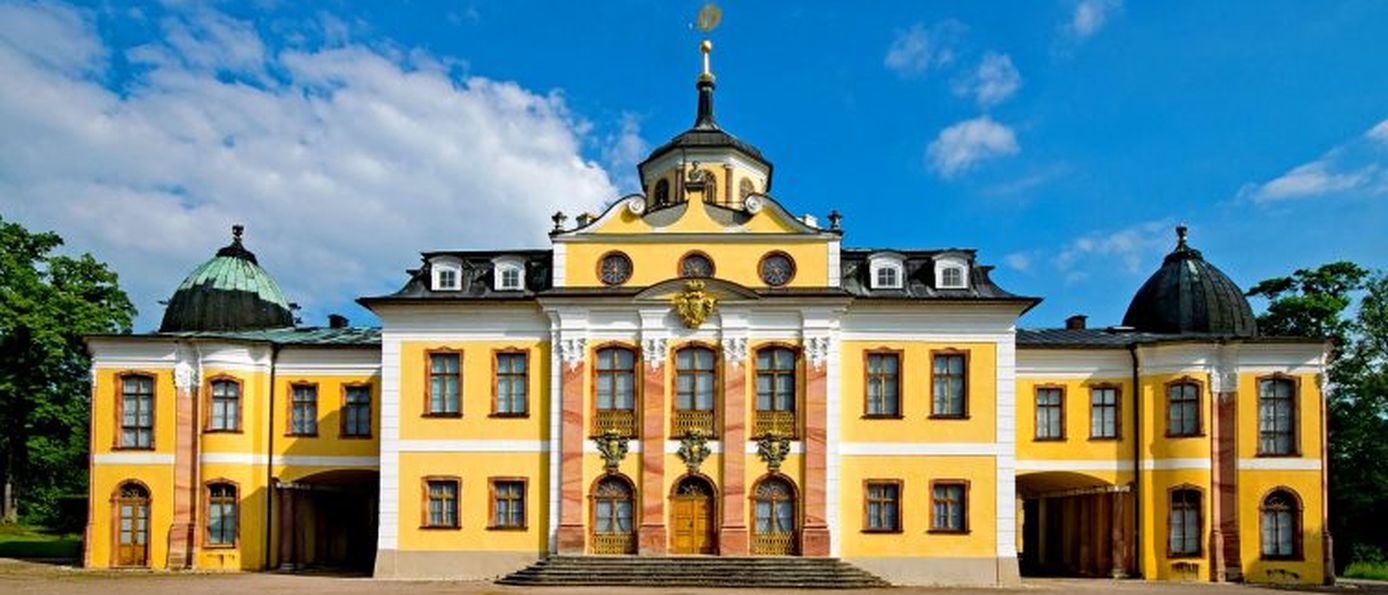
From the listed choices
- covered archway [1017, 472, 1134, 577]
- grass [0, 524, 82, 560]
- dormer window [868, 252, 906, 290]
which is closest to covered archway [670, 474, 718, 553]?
dormer window [868, 252, 906, 290]

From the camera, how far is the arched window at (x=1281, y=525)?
111 feet

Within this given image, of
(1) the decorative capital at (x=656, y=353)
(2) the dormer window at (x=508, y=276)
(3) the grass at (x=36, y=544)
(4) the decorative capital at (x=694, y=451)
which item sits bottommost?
(3) the grass at (x=36, y=544)

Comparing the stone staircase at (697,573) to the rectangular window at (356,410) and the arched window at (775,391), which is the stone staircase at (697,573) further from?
the rectangular window at (356,410)

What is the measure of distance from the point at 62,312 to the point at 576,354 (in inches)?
961

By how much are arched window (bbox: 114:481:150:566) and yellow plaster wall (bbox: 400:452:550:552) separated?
809cm

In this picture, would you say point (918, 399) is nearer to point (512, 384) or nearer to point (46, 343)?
point (512, 384)

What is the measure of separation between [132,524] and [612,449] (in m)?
14.7

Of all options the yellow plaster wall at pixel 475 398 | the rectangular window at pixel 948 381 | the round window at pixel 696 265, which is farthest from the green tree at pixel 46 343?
the rectangular window at pixel 948 381

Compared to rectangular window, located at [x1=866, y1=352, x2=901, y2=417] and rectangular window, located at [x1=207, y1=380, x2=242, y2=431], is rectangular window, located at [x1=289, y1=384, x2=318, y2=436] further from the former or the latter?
rectangular window, located at [x1=866, y1=352, x2=901, y2=417]

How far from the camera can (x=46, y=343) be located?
4488 cm

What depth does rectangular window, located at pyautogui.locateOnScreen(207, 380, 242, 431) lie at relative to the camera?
35719mm

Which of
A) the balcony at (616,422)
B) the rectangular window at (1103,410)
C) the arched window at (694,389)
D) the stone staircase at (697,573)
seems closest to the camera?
the stone staircase at (697,573)

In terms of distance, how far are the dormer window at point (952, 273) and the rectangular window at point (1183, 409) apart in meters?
6.99

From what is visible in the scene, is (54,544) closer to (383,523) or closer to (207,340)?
(207,340)
